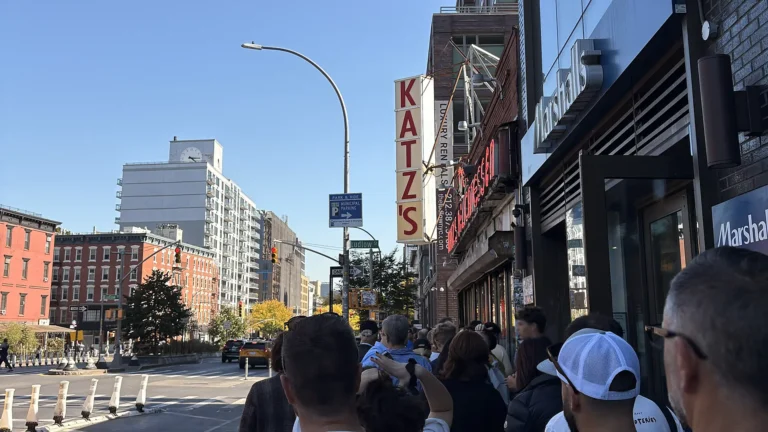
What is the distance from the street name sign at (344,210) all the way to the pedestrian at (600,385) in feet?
47.6

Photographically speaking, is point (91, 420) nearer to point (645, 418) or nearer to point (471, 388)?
point (471, 388)

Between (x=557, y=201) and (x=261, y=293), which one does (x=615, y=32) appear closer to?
(x=557, y=201)

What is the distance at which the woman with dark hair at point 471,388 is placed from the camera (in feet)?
12.9

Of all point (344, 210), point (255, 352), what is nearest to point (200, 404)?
point (344, 210)

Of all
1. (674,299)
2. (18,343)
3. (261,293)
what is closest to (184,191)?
(261,293)

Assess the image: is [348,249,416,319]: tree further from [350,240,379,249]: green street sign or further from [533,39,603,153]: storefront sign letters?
[533,39,603,153]: storefront sign letters

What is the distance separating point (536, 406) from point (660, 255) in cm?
449

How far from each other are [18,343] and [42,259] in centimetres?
1724

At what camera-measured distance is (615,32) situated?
667 cm

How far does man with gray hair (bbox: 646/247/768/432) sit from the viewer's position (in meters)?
1.16

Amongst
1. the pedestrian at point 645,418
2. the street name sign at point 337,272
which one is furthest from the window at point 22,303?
the pedestrian at point 645,418

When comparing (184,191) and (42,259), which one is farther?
(184,191)

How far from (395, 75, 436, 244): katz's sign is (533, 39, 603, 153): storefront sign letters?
12407 millimetres

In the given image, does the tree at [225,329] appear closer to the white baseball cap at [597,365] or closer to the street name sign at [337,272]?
the street name sign at [337,272]
